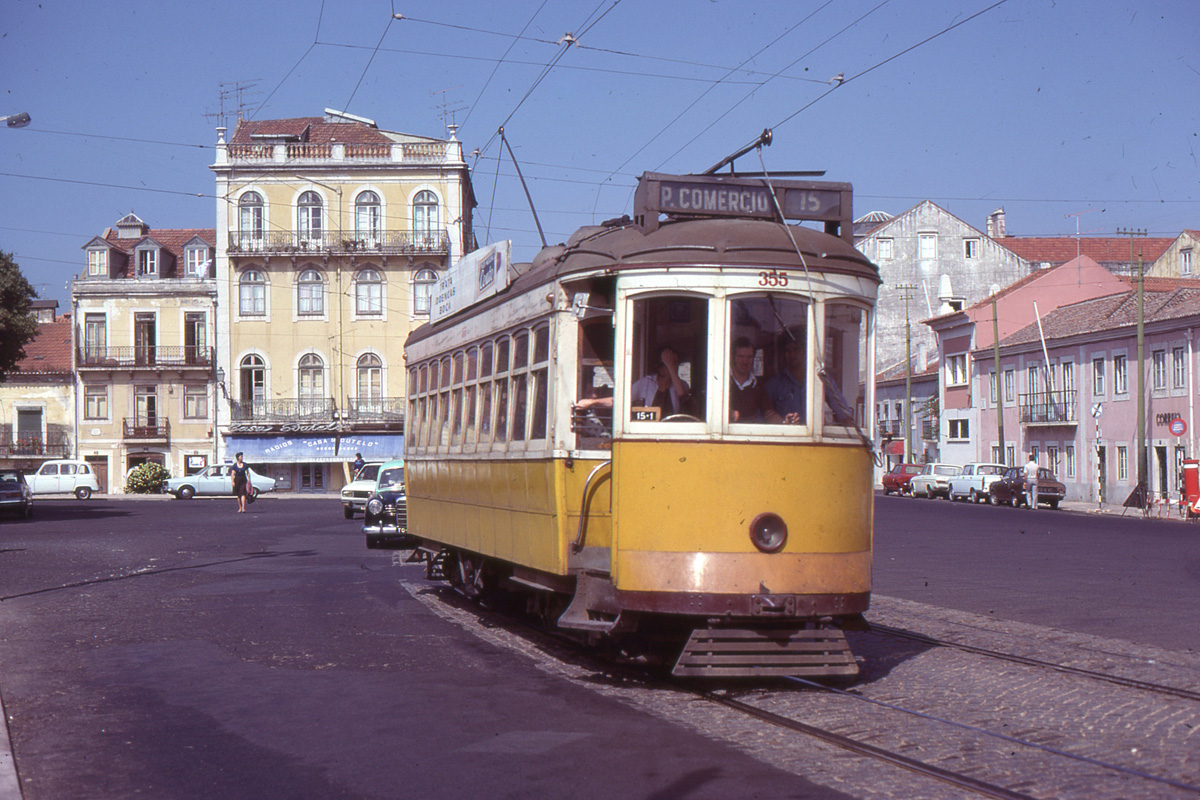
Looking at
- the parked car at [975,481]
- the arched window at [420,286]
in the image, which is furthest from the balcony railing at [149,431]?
the parked car at [975,481]

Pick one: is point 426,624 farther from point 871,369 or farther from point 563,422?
point 871,369

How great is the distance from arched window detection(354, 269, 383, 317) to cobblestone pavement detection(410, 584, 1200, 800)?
54845 millimetres

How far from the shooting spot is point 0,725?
28.3ft

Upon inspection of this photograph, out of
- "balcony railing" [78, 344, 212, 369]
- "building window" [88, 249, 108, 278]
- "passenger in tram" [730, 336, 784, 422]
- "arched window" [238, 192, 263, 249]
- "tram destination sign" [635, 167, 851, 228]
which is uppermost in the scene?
"arched window" [238, 192, 263, 249]

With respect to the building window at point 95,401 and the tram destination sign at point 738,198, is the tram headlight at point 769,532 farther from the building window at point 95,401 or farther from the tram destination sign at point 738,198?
the building window at point 95,401

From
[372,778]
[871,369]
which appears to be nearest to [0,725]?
[372,778]

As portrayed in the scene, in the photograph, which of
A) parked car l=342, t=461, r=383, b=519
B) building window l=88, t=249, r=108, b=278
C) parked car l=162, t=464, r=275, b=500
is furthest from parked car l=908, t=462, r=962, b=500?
building window l=88, t=249, r=108, b=278

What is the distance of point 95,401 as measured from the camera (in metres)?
70.7

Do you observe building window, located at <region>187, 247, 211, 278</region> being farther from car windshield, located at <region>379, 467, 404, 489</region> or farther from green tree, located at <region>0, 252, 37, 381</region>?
car windshield, located at <region>379, 467, 404, 489</region>

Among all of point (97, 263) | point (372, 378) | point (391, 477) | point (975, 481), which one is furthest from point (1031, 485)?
point (97, 263)

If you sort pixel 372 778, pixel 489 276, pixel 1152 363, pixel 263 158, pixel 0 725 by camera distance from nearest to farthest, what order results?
pixel 372 778
pixel 0 725
pixel 489 276
pixel 1152 363
pixel 263 158

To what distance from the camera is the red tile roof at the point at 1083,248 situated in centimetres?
8575

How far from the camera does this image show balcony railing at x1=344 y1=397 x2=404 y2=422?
65.9 meters

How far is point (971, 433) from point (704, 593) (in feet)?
204
